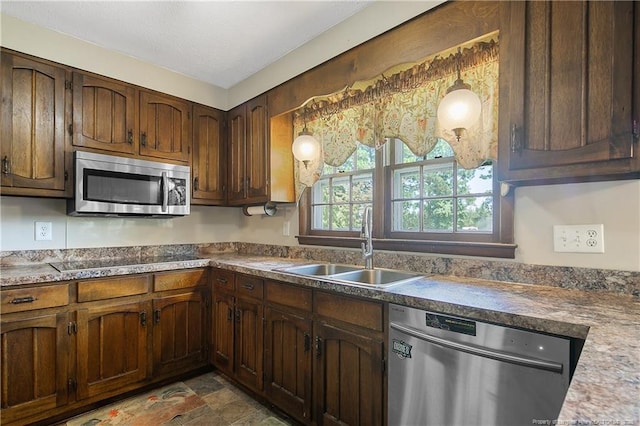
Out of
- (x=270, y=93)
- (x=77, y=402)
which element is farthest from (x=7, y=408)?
(x=270, y=93)

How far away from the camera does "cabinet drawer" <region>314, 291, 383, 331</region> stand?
147cm

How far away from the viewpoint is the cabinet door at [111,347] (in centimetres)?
202

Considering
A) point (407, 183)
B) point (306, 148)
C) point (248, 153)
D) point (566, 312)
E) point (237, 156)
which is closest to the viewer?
point (566, 312)

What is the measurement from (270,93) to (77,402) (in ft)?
8.07

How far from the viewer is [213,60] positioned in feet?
8.68

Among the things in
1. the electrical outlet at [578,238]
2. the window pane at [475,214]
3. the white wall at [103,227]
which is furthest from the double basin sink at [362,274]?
the white wall at [103,227]

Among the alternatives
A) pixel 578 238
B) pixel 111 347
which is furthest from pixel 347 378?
pixel 111 347

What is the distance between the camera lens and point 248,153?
2836 mm

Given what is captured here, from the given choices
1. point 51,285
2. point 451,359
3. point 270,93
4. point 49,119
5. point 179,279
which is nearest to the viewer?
point 451,359

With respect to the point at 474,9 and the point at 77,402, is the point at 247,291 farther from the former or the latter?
the point at 474,9

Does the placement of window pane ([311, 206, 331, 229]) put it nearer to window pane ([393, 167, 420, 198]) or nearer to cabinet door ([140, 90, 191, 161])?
window pane ([393, 167, 420, 198])

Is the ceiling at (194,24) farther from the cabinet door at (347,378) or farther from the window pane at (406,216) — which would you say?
the cabinet door at (347,378)

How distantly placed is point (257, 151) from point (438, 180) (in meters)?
1.48

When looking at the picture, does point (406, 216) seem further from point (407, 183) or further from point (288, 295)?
point (288, 295)
